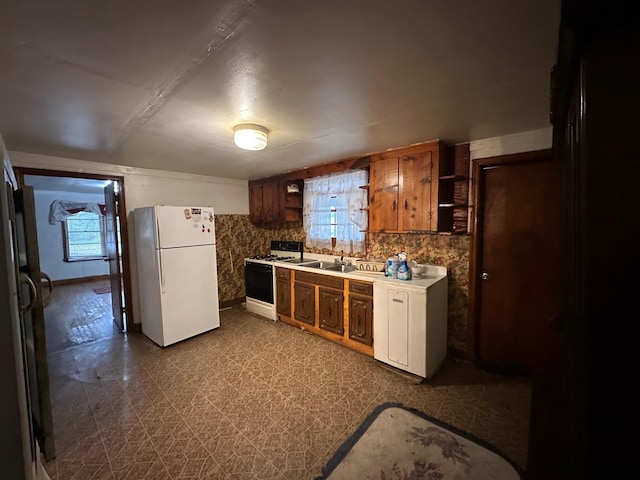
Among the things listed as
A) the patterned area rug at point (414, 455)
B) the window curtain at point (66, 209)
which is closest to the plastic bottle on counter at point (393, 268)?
the patterned area rug at point (414, 455)

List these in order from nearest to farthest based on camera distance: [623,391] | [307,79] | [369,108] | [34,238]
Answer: [623,391] → [307,79] → [34,238] → [369,108]

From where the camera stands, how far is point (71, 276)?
680 centimetres

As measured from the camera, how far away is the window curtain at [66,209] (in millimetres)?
6496

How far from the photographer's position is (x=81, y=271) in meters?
6.98

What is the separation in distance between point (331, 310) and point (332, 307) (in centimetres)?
4

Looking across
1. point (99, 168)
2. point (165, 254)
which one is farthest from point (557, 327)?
point (99, 168)

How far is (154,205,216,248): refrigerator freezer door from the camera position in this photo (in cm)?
308

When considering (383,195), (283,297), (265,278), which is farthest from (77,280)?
(383,195)

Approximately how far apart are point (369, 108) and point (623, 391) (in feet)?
6.03

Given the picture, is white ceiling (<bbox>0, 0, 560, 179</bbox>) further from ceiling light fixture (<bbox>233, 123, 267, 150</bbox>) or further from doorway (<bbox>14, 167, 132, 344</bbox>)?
doorway (<bbox>14, 167, 132, 344</bbox>)

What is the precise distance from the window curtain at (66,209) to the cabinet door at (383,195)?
22.3 feet

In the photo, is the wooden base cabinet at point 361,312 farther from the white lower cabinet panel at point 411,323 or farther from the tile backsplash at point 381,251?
the tile backsplash at point 381,251

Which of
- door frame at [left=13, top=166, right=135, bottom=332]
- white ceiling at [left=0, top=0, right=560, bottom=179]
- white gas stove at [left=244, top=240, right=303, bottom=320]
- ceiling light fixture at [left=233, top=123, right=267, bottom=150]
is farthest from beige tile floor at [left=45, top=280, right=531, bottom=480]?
white ceiling at [left=0, top=0, right=560, bottom=179]

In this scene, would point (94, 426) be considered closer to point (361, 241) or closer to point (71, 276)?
point (361, 241)
